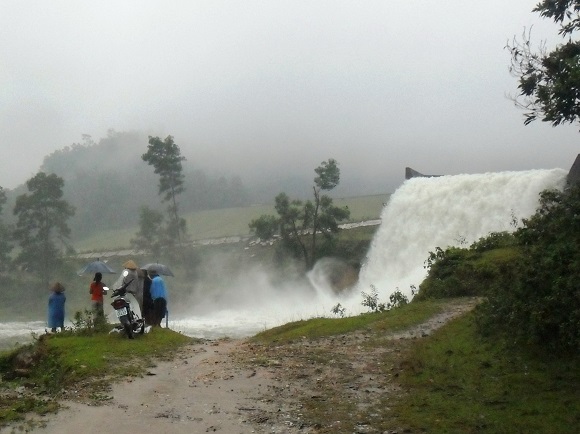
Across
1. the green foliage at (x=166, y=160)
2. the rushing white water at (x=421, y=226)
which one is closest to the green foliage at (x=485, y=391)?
the rushing white water at (x=421, y=226)

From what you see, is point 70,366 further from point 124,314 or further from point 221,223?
point 221,223

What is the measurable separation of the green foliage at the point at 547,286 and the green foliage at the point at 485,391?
1.46 feet

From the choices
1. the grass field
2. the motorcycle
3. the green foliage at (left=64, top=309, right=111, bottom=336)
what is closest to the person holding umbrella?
the green foliage at (left=64, top=309, right=111, bottom=336)

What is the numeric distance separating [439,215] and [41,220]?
37.7 m

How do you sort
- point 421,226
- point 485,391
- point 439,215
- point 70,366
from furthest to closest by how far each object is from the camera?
point 421,226 → point 439,215 → point 70,366 → point 485,391

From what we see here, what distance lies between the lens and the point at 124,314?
40.9ft

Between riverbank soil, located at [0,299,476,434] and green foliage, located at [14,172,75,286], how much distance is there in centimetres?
4519

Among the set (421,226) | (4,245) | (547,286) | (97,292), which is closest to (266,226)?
(421,226)

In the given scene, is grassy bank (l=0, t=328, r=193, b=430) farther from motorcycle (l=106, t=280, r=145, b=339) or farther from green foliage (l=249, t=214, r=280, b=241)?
green foliage (l=249, t=214, r=280, b=241)

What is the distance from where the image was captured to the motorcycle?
1244cm

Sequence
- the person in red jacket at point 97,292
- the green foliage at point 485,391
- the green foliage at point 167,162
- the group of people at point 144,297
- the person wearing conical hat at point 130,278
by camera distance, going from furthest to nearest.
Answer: the green foliage at point 167,162 < the group of people at point 144,297 < the person in red jacket at point 97,292 < the person wearing conical hat at point 130,278 < the green foliage at point 485,391

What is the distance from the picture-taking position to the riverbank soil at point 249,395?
735 cm

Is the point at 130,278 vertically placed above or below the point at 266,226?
below

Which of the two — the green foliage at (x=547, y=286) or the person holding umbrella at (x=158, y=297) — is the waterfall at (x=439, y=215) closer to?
the person holding umbrella at (x=158, y=297)
